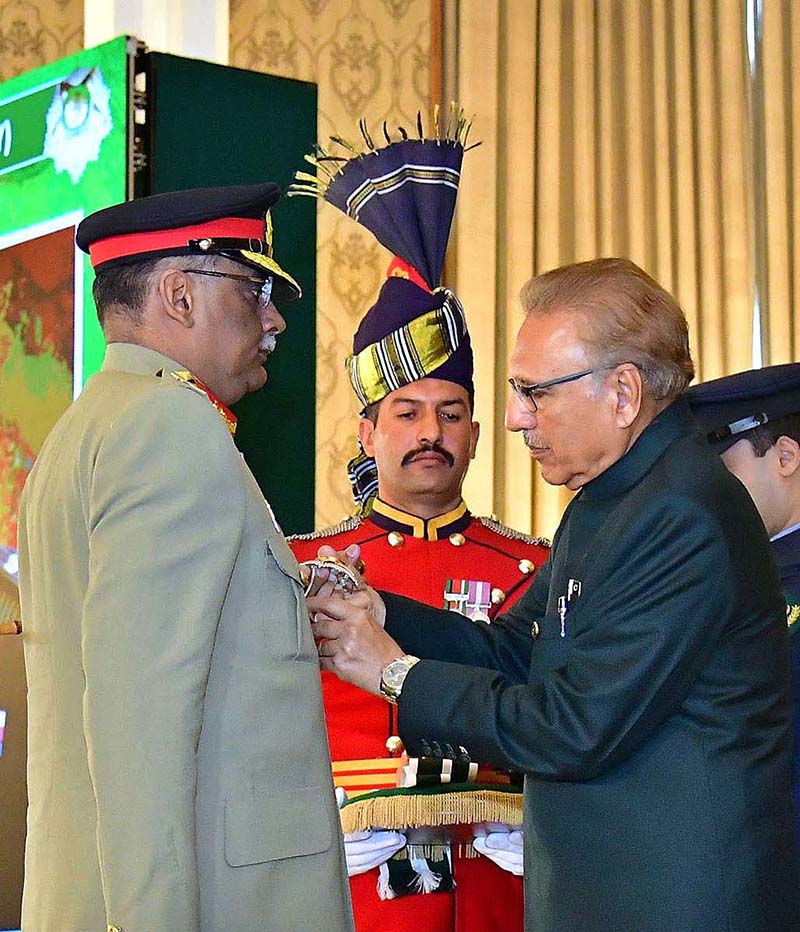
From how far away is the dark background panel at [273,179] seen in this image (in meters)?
2.44

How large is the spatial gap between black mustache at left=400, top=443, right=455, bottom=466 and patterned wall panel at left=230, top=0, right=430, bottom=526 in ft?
5.32

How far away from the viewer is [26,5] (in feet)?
13.7

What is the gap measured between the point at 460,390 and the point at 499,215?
1.91 meters

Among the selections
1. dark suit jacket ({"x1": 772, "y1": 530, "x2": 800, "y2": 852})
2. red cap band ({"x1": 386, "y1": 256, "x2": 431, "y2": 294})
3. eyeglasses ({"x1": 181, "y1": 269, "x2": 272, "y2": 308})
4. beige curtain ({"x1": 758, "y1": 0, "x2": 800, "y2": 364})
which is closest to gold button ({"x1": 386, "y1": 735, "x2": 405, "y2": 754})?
dark suit jacket ({"x1": 772, "y1": 530, "x2": 800, "y2": 852})

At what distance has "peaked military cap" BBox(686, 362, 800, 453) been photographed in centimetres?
215

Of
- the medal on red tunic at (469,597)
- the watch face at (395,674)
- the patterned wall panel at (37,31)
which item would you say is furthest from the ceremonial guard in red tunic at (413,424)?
the patterned wall panel at (37,31)

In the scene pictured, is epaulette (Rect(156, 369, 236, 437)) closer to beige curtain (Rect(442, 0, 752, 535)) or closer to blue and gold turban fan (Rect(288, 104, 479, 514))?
blue and gold turban fan (Rect(288, 104, 479, 514))

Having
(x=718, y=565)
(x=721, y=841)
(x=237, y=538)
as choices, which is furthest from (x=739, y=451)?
(x=237, y=538)

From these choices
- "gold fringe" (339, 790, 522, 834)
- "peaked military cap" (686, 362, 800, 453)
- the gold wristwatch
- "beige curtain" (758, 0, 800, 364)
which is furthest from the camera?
"beige curtain" (758, 0, 800, 364)

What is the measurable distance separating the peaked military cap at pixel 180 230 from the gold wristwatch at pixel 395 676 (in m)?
0.51

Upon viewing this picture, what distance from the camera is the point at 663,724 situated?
1678 mm

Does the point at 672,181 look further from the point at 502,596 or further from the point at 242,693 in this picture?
the point at 242,693

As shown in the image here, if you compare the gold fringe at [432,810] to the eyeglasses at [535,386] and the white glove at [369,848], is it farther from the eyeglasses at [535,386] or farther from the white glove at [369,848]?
the eyeglasses at [535,386]

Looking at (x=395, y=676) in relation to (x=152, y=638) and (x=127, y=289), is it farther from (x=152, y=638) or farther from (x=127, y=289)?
(x=127, y=289)
